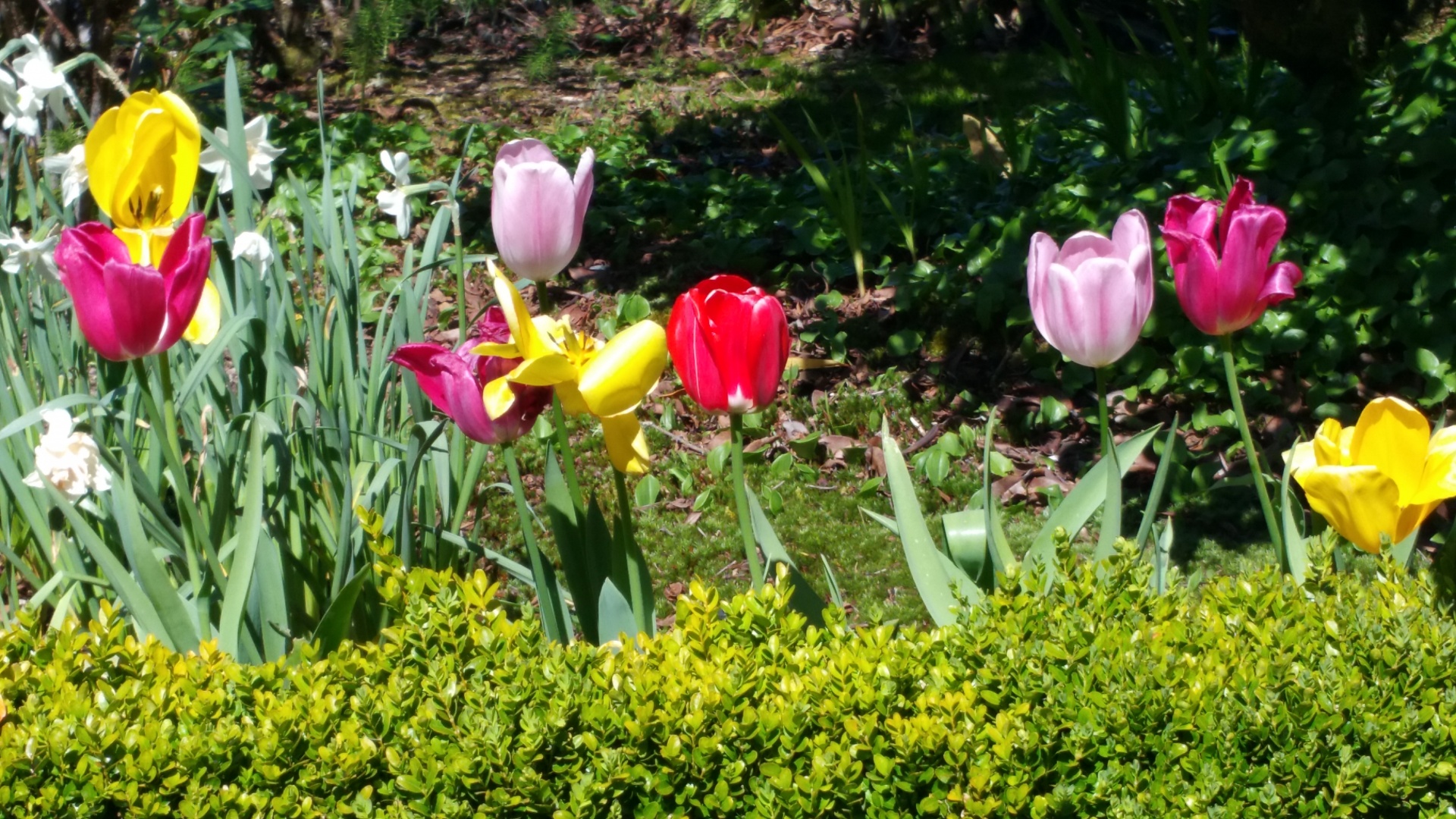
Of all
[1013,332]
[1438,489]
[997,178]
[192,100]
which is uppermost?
[192,100]

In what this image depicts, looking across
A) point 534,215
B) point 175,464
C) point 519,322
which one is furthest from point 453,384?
point 175,464

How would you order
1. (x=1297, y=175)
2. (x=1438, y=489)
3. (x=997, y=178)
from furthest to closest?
1. (x=997, y=178)
2. (x=1297, y=175)
3. (x=1438, y=489)

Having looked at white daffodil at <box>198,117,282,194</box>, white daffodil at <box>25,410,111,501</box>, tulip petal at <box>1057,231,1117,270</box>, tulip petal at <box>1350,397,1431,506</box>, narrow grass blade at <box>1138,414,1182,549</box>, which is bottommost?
narrow grass blade at <box>1138,414,1182,549</box>

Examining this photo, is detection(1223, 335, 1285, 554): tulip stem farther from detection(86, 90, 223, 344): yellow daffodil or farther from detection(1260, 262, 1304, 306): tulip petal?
detection(86, 90, 223, 344): yellow daffodil

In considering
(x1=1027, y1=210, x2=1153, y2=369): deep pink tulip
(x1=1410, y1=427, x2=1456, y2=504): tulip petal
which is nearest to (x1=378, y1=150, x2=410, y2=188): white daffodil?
(x1=1027, y1=210, x2=1153, y2=369): deep pink tulip

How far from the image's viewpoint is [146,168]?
6.12 ft

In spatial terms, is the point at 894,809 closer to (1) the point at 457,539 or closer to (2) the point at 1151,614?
(2) the point at 1151,614

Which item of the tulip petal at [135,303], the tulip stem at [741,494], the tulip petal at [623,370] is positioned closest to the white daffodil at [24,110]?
the tulip petal at [135,303]

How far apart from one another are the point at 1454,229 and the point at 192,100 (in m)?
3.97

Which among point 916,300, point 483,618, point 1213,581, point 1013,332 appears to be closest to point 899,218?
point 916,300

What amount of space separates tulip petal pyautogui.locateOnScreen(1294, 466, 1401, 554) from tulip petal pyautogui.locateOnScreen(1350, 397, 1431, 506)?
0.02m

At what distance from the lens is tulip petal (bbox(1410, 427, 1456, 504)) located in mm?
1611

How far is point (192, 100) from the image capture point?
13.6 feet

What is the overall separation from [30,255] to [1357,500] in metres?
1.92
